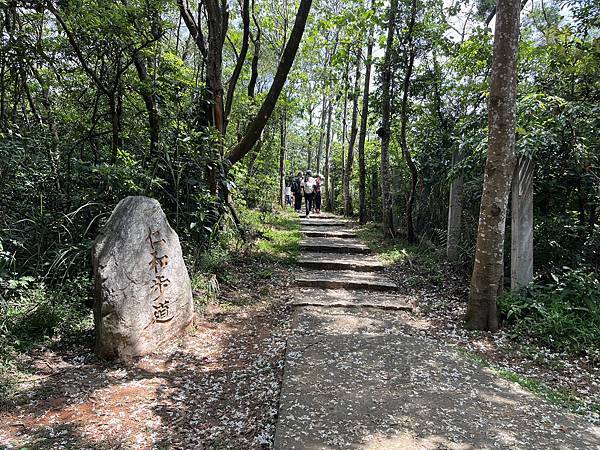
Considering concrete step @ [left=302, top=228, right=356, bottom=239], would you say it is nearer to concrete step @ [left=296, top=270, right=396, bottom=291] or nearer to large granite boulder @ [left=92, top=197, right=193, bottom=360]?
concrete step @ [left=296, top=270, right=396, bottom=291]

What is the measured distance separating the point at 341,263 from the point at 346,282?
0.99 metres

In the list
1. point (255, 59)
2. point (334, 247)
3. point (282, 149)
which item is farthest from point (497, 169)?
point (282, 149)

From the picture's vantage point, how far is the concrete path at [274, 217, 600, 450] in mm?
2352

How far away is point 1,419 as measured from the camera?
8.27 feet

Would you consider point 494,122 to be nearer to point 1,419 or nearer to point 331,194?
point 1,419

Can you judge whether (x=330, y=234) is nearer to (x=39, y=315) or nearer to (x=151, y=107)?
(x=151, y=107)

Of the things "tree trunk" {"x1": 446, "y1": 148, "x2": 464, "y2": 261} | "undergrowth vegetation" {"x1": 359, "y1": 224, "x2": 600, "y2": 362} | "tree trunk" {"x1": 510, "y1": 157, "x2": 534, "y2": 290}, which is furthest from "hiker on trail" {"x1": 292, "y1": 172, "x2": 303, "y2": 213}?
"undergrowth vegetation" {"x1": 359, "y1": 224, "x2": 600, "y2": 362}

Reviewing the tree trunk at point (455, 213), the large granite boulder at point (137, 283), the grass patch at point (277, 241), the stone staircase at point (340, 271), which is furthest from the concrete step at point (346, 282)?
the large granite boulder at point (137, 283)

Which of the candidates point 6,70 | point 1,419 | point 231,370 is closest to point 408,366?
point 231,370

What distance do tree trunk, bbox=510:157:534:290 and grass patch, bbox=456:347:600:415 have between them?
5.30ft

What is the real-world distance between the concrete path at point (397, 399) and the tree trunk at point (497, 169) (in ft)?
2.51

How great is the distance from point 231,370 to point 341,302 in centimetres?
209

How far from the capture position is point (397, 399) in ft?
9.20

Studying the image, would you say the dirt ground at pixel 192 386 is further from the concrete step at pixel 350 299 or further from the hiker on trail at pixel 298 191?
the hiker on trail at pixel 298 191
